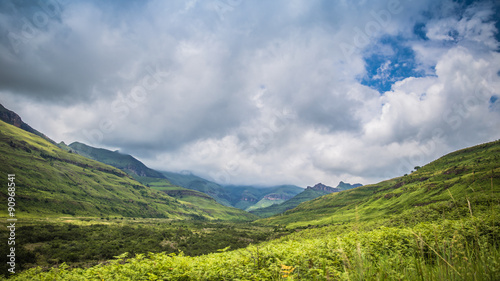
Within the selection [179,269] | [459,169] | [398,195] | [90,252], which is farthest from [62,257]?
[459,169]

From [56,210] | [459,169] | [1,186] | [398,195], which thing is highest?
[459,169]

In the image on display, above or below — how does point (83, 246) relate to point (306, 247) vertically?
below

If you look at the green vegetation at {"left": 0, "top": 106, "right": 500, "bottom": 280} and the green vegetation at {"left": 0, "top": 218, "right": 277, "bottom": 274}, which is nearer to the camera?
the green vegetation at {"left": 0, "top": 106, "right": 500, "bottom": 280}

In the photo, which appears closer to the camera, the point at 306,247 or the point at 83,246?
the point at 306,247

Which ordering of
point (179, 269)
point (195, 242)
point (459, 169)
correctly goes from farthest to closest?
point (459, 169)
point (195, 242)
point (179, 269)

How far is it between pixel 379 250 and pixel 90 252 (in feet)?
295

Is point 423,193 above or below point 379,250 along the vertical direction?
above

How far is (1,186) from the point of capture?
16675cm

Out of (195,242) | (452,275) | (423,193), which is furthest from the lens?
(423,193)

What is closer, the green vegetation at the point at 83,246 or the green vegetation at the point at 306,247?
the green vegetation at the point at 306,247

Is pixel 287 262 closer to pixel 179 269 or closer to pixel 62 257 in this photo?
pixel 179 269

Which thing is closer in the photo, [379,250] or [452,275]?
[452,275]

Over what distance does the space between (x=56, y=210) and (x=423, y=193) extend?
27702 cm

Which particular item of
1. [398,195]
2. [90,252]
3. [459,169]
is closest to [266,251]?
[90,252]
